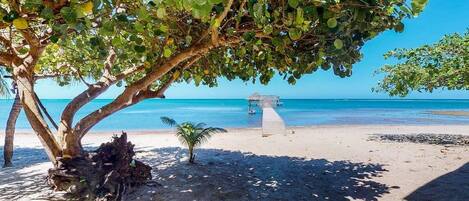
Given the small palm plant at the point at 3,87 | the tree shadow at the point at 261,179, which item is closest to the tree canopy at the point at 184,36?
the small palm plant at the point at 3,87

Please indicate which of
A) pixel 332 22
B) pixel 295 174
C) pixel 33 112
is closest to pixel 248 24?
pixel 332 22

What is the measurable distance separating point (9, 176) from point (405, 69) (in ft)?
35.6

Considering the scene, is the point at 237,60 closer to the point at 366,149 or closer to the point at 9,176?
the point at 9,176

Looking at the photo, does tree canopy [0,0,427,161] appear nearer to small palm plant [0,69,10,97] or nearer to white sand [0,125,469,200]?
small palm plant [0,69,10,97]

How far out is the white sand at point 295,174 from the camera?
19.5 feet

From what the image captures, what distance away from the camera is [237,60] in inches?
229

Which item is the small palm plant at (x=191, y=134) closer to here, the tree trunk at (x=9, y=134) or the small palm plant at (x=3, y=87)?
the small palm plant at (x=3, y=87)

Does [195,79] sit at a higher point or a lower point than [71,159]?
higher

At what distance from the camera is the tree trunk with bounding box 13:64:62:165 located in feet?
17.2

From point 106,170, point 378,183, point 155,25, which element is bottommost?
point 378,183

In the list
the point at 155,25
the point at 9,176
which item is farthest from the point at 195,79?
the point at 9,176

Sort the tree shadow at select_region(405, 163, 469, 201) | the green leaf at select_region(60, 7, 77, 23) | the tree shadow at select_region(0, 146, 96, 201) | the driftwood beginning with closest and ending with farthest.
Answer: the green leaf at select_region(60, 7, 77, 23) < the driftwood < the tree shadow at select_region(0, 146, 96, 201) < the tree shadow at select_region(405, 163, 469, 201)

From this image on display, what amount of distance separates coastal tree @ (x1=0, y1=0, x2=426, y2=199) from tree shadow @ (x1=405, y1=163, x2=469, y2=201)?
3384mm

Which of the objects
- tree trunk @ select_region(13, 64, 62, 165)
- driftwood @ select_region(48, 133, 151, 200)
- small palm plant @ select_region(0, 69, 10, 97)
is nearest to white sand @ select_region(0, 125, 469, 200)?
driftwood @ select_region(48, 133, 151, 200)
